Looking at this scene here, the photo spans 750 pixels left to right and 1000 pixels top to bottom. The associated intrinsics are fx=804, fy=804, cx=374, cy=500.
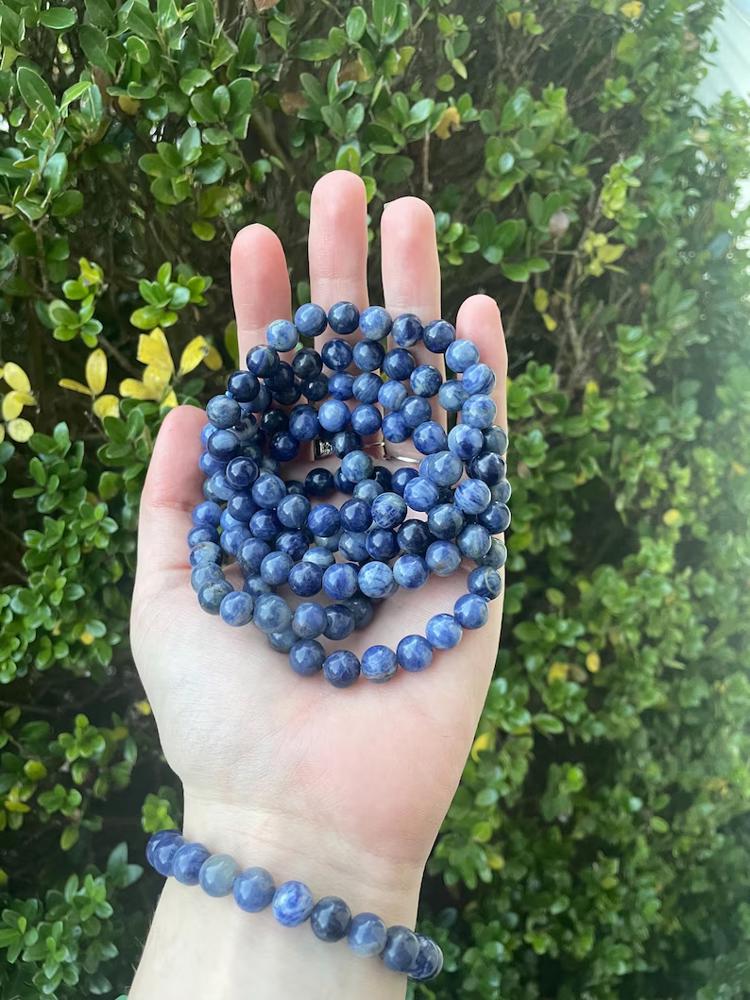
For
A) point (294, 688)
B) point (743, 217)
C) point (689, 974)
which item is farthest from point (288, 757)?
point (743, 217)

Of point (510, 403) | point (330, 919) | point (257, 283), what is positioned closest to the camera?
point (330, 919)

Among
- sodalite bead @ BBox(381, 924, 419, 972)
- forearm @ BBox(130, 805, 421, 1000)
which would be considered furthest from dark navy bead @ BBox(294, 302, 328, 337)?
sodalite bead @ BBox(381, 924, 419, 972)

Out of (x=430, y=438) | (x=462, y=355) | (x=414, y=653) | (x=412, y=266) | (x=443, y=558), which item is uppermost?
(x=412, y=266)

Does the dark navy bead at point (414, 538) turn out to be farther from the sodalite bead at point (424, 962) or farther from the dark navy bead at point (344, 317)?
the sodalite bead at point (424, 962)

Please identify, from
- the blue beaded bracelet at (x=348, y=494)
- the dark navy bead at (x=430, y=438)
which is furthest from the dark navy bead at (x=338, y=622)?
the dark navy bead at (x=430, y=438)

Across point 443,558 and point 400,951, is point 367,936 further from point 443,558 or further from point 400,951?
point 443,558

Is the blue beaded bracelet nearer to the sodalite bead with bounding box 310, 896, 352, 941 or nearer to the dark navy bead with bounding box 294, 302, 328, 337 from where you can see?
the dark navy bead with bounding box 294, 302, 328, 337

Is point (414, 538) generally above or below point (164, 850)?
above

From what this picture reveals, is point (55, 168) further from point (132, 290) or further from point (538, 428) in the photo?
point (538, 428)

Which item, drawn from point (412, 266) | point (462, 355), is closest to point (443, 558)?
A: point (462, 355)
